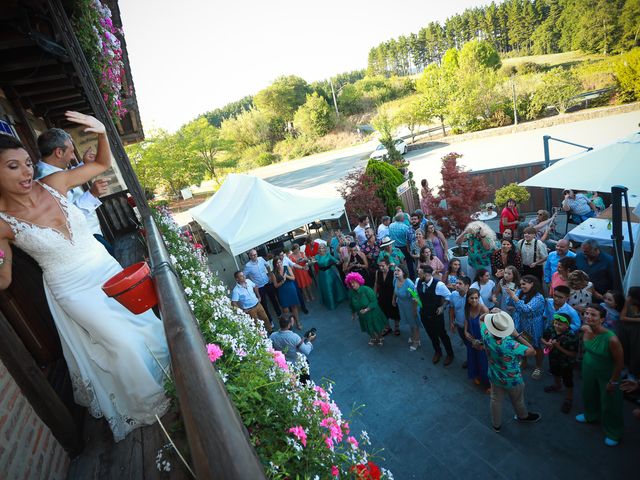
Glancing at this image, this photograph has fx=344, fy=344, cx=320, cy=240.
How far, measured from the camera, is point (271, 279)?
8.28 m

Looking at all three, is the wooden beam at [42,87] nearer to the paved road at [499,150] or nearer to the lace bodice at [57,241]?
the lace bodice at [57,241]

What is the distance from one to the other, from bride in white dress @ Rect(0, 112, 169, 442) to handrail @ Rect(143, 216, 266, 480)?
118cm

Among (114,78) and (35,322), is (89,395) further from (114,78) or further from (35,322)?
(114,78)

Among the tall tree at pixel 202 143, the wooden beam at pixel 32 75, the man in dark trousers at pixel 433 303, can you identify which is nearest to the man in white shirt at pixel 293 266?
the man in dark trousers at pixel 433 303

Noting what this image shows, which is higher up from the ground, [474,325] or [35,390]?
[35,390]

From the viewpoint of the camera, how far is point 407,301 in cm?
630

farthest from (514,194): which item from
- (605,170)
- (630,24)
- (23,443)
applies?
(630,24)

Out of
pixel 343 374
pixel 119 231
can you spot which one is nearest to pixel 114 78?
pixel 119 231

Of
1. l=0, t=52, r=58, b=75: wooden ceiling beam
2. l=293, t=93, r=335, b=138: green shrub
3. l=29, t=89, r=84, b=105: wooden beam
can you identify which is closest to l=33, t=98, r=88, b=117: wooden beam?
l=29, t=89, r=84, b=105: wooden beam

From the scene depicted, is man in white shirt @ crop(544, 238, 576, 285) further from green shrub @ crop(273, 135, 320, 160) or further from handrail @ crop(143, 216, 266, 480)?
green shrub @ crop(273, 135, 320, 160)

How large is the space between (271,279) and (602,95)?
37.1 meters

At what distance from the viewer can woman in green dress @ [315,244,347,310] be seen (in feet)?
28.0

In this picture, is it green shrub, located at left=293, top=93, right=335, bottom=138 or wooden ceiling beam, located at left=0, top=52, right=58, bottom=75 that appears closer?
wooden ceiling beam, located at left=0, top=52, right=58, bottom=75

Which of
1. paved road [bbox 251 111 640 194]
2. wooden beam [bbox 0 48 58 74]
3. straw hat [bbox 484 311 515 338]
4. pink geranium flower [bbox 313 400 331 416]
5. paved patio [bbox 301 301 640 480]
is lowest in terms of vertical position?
paved road [bbox 251 111 640 194]
